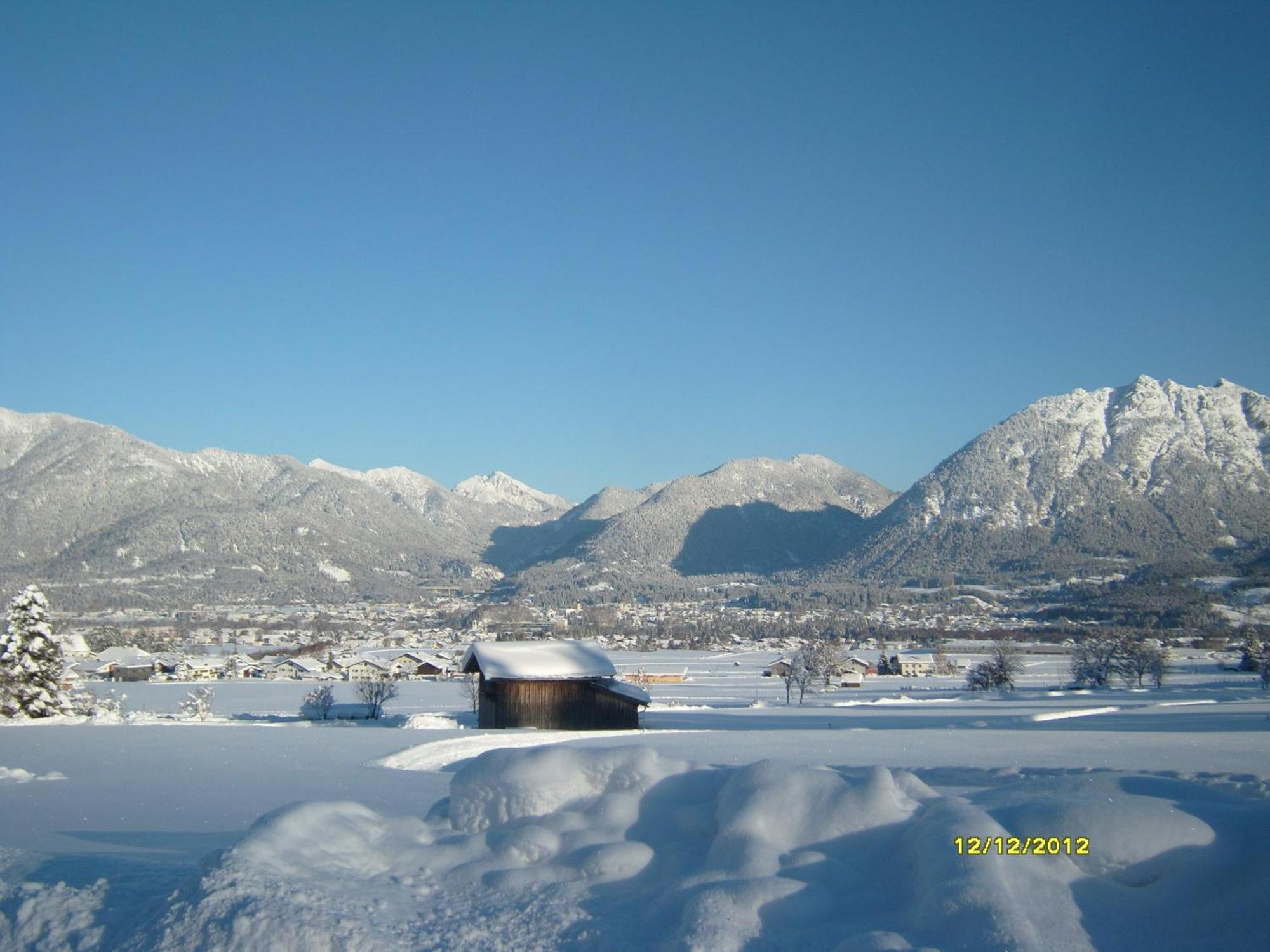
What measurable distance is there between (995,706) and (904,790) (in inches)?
1575

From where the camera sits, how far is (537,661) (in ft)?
106

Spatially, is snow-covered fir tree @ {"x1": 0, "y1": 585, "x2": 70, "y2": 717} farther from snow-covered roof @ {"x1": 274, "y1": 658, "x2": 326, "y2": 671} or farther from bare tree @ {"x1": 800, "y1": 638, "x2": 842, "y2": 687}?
snow-covered roof @ {"x1": 274, "y1": 658, "x2": 326, "y2": 671}

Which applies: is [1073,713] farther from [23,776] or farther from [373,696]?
[23,776]

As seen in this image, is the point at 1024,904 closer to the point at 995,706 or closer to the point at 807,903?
the point at 807,903

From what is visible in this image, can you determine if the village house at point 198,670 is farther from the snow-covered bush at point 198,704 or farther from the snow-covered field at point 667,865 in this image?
the snow-covered field at point 667,865

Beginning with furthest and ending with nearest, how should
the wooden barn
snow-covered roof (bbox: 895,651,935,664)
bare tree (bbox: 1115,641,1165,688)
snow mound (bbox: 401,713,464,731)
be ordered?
snow-covered roof (bbox: 895,651,935,664) → bare tree (bbox: 1115,641,1165,688) → the wooden barn → snow mound (bbox: 401,713,464,731)

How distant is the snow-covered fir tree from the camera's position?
1254 inches

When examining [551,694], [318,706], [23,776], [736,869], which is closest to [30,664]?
[318,706]

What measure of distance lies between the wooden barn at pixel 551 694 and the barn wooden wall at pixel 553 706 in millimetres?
23

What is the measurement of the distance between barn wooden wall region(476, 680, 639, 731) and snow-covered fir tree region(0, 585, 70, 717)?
1576 centimetres

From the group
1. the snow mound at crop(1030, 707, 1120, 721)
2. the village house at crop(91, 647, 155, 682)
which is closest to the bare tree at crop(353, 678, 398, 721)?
the snow mound at crop(1030, 707, 1120, 721)

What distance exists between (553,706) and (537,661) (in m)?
1.71

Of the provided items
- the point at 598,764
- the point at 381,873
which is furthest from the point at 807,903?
the point at 381,873
